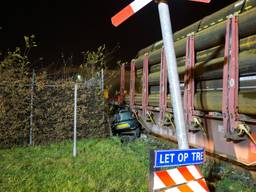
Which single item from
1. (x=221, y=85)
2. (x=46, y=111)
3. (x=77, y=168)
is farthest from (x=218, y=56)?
(x=46, y=111)

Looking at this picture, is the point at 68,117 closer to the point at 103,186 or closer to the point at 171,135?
the point at 171,135

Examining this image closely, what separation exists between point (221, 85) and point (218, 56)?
51 cm

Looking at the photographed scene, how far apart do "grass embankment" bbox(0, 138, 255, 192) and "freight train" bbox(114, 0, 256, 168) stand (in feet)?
1.97

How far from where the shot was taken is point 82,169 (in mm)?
5262

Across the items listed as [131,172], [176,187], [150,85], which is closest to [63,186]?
[131,172]

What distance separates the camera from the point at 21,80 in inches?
285

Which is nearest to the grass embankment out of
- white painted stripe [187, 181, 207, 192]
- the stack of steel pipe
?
the stack of steel pipe

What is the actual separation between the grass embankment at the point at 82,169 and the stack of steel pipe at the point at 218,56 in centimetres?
124

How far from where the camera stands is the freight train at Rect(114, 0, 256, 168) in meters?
Answer: 4.04

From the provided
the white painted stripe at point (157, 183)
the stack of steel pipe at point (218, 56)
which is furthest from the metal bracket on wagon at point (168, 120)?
the white painted stripe at point (157, 183)

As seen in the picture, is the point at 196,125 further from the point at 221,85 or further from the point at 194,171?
the point at 194,171

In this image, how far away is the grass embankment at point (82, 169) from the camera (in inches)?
172

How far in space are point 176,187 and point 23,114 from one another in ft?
18.1

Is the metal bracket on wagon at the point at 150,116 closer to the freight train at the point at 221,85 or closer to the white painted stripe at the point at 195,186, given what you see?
the freight train at the point at 221,85
